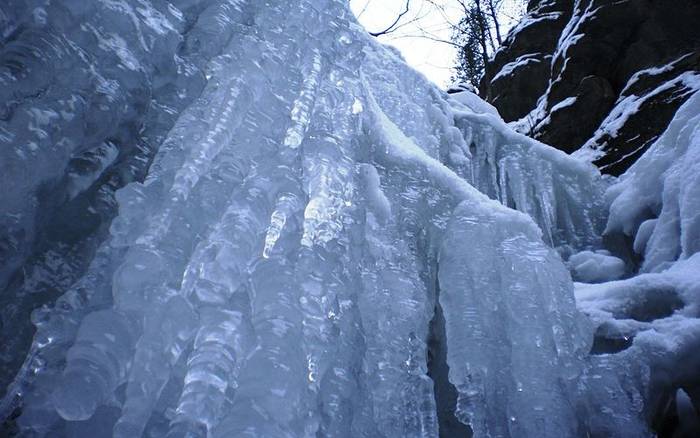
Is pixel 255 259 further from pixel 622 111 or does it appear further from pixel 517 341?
pixel 622 111

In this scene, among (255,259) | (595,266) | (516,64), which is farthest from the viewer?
(516,64)

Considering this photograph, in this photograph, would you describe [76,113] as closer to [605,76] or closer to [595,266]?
[595,266]

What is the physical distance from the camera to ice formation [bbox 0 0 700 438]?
1.70m

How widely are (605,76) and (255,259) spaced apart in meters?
6.70

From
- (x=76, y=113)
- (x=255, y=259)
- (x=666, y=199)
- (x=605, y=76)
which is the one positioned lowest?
(x=255, y=259)

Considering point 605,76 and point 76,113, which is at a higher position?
point 605,76

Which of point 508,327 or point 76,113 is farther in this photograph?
point 508,327

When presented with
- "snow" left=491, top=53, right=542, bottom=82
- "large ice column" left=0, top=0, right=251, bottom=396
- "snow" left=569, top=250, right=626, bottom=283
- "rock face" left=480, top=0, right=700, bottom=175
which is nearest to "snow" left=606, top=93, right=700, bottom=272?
"snow" left=569, top=250, right=626, bottom=283

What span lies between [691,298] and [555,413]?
4.30ft

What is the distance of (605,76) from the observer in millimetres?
7312

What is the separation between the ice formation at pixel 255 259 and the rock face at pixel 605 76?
2.57 meters

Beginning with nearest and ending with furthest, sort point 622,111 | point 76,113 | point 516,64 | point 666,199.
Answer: point 76,113 < point 666,199 < point 622,111 < point 516,64

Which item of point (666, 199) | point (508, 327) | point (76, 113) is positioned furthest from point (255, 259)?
point (666, 199)

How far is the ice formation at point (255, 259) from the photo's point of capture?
5.57ft
